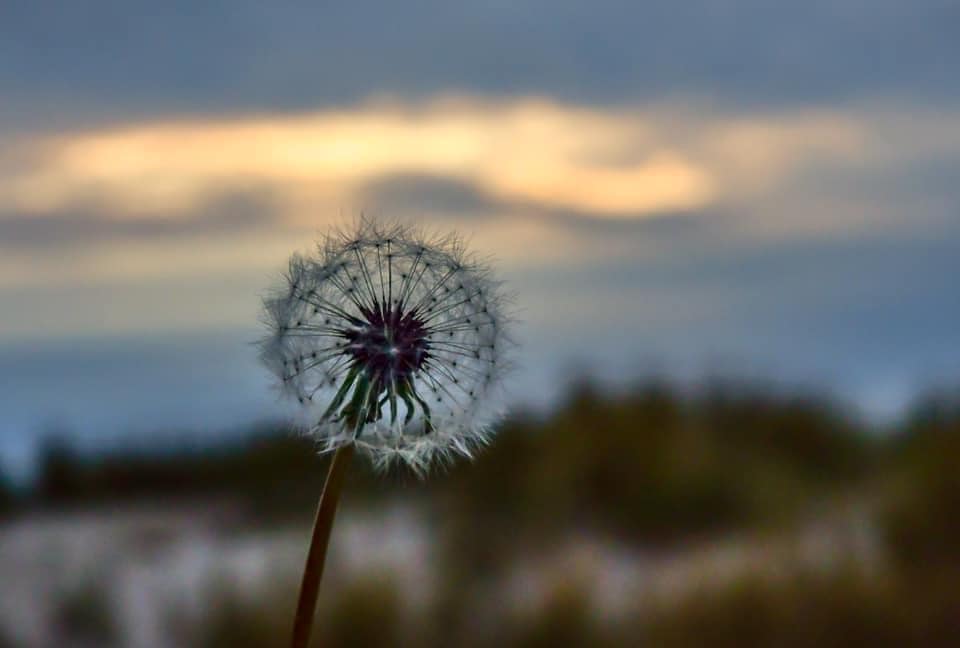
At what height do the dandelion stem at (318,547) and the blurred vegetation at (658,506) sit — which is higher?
the blurred vegetation at (658,506)

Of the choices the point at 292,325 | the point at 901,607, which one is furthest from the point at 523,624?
the point at 292,325

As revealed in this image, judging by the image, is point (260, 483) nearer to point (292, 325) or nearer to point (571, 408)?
point (571, 408)

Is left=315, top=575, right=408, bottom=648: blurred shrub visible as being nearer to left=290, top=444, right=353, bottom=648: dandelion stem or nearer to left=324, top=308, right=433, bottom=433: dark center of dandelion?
left=324, top=308, right=433, bottom=433: dark center of dandelion

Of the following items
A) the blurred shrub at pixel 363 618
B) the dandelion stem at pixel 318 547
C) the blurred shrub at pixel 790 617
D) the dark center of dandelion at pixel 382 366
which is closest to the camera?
the dandelion stem at pixel 318 547

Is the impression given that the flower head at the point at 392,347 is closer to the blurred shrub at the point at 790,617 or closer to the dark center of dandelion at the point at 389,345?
the dark center of dandelion at the point at 389,345

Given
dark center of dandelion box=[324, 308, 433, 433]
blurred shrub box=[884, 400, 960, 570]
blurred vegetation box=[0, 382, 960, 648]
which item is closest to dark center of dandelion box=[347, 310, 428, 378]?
dark center of dandelion box=[324, 308, 433, 433]

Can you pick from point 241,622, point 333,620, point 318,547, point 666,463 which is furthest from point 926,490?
point 318,547

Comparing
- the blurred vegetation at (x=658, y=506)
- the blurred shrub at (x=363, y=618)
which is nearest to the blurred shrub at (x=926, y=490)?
the blurred vegetation at (x=658, y=506)
